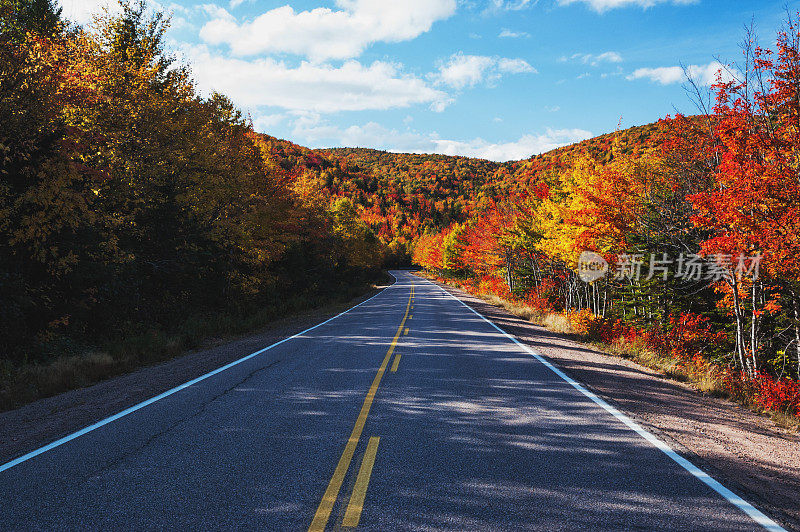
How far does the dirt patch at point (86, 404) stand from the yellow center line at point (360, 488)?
12.3 feet

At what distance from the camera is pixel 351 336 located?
12891 mm

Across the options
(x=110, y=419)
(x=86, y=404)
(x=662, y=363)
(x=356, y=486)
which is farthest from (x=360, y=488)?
(x=662, y=363)

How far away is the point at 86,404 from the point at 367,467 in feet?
16.9

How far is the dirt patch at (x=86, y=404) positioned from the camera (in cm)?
497

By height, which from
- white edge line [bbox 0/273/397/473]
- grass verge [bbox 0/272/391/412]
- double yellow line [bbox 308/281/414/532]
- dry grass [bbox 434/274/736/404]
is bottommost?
grass verge [bbox 0/272/391/412]

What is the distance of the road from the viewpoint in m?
3.14

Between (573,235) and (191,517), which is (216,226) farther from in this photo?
(191,517)

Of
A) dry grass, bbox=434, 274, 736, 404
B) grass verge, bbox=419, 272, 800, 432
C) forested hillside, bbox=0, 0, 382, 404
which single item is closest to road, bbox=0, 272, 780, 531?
grass verge, bbox=419, 272, 800, 432

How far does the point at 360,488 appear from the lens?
11.5ft

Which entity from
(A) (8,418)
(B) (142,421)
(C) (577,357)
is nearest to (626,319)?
(C) (577,357)

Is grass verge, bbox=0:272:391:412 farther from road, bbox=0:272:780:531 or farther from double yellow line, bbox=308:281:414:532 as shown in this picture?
double yellow line, bbox=308:281:414:532

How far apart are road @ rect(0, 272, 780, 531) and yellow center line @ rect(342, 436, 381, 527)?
1 cm

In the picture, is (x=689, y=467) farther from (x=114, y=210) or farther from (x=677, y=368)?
(x=114, y=210)

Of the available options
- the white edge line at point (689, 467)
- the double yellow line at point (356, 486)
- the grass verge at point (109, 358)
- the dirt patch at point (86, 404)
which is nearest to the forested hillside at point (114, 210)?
the grass verge at point (109, 358)
